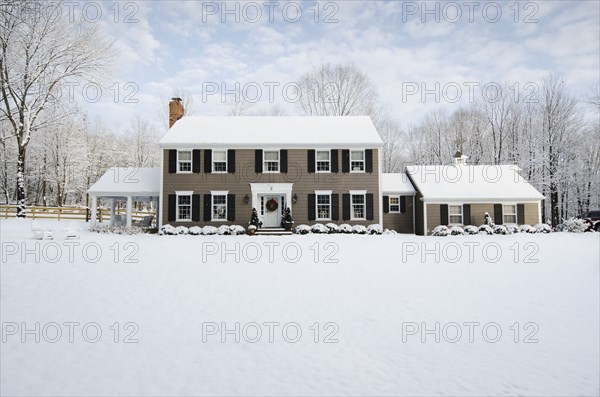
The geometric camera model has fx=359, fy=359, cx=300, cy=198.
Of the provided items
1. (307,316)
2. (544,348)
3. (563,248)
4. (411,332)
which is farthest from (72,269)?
(563,248)

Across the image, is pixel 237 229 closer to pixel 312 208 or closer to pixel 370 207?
pixel 312 208

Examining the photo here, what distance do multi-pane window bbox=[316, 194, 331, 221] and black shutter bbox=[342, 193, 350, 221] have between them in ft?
2.86

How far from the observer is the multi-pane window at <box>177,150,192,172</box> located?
2267cm

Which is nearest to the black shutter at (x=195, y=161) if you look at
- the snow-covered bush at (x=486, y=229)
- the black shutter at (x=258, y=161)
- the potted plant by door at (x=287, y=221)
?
the black shutter at (x=258, y=161)

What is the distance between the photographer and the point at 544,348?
5.86 metres

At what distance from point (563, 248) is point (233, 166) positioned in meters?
17.4

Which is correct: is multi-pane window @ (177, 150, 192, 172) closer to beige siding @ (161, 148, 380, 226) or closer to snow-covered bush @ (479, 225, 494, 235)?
beige siding @ (161, 148, 380, 226)

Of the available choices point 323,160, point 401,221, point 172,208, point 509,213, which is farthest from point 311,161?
point 509,213

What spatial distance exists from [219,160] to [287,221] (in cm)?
590

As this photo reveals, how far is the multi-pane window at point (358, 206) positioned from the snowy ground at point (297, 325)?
10.3 meters

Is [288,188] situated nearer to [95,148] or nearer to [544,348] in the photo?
[544,348]

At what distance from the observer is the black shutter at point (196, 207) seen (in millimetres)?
22084

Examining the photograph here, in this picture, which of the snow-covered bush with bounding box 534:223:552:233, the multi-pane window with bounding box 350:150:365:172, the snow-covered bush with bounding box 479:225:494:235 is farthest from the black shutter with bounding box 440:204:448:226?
the multi-pane window with bounding box 350:150:365:172

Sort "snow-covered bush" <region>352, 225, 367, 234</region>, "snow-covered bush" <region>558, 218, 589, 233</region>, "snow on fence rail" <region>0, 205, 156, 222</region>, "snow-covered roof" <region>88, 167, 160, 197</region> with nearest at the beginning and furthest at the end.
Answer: "snow-covered bush" <region>352, 225, 367, 234</region>, "snow-covered roof" <region>88, 167, 160, 197</region>, "snow-covered bush" <region>558, 218, 589, 233</region>, "snow on fence rail" <region>0, 205, 156, 222</region>
